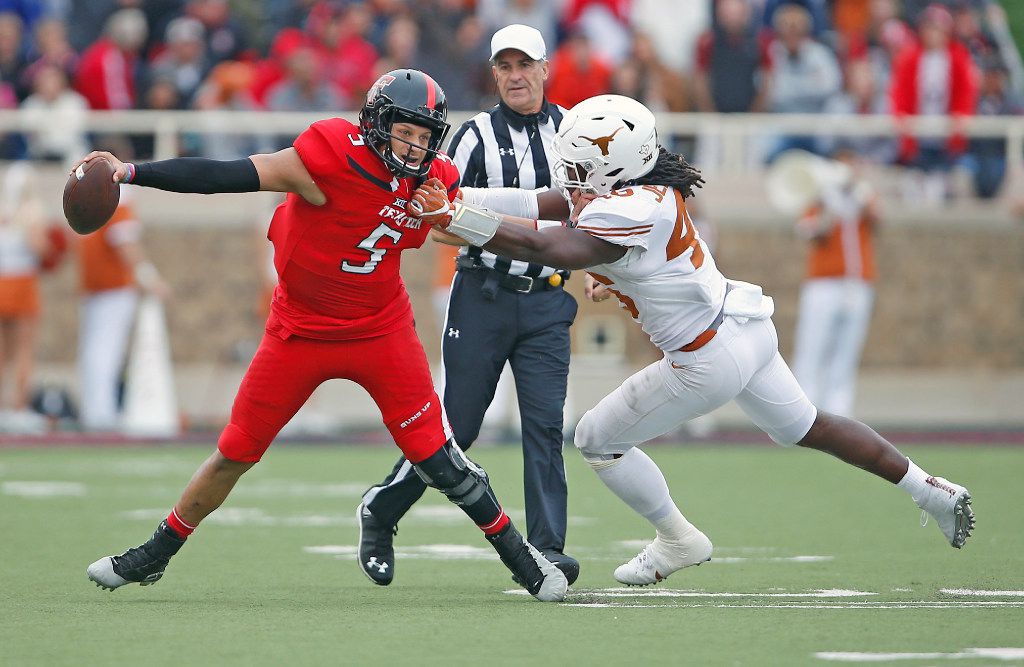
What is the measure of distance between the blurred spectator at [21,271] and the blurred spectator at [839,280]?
575 cm

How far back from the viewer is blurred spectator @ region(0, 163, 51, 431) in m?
12.3

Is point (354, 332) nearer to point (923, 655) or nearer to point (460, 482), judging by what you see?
point (460, 482)

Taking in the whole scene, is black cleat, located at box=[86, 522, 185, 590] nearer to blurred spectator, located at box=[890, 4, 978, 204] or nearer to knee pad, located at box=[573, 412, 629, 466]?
knee pad, located at box=[573, 412, 629, 466]

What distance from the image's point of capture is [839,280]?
12680 mm

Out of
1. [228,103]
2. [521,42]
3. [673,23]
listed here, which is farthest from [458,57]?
[521,42]

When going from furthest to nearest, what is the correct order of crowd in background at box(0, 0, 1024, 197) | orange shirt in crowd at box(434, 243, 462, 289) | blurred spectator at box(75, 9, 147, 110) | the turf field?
blurred spectator at box(75, 9, 147, 110)
crowd in background at box(0, 0, 1024, 197)
orange shirt in crowd at box(434, 243, 462, 289)
the turf field

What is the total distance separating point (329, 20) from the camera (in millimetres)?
14867

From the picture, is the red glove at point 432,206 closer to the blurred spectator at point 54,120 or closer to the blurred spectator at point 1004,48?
the blurred spectator at point 54,120

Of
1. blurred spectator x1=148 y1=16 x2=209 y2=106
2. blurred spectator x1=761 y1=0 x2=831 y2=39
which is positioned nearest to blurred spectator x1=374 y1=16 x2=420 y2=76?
blurred spectator x1=148 y1=16 x2=209 y2=106

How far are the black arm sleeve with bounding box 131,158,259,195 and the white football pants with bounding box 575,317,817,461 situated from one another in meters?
1.53

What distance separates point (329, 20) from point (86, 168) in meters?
9.88

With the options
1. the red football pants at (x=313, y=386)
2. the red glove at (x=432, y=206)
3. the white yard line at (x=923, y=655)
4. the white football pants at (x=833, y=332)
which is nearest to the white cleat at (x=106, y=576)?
the red football pants at (x=313, y=386)

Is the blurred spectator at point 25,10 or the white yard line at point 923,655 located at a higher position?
the blurred spectator at point 25,10

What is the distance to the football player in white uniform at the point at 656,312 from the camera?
5.42 meters
